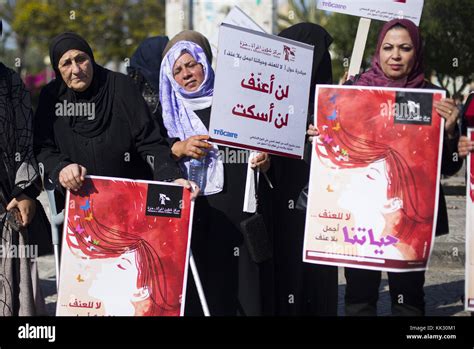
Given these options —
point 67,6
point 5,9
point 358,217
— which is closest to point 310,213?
point 358,217

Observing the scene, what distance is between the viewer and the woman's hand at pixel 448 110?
3820 millimetres

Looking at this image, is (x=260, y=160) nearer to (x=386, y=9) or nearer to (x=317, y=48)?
(x=317, y=48)

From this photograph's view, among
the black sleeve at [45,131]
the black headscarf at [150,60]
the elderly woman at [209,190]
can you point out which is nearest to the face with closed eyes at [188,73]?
the elderly woman at [209,190]

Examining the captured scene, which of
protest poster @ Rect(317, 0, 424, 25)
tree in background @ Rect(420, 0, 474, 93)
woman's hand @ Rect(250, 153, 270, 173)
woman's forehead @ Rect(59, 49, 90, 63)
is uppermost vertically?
tree in background @ Rect(420, 0, 474, 93)

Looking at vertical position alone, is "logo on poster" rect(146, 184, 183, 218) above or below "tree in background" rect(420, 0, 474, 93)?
below

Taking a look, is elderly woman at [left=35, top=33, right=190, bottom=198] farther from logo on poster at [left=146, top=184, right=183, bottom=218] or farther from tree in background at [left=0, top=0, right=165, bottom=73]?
tree in background at [left=0, top=0, right=165, bottom=73]

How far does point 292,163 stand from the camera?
4.84 metres

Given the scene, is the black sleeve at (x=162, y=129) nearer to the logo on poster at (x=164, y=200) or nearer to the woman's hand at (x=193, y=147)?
the woman's hand at (x=193, y=147)

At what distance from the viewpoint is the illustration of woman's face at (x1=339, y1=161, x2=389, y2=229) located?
4031 mm

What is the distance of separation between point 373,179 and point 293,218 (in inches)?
36.2

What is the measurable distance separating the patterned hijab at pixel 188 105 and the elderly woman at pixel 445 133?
24.6 inches

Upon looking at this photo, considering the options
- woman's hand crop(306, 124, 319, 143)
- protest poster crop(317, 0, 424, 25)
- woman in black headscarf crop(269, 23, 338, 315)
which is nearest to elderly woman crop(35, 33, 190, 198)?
woman's hand crop(306, 124, 319, 143)

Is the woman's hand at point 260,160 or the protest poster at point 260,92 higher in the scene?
the protest poster at point 260,92

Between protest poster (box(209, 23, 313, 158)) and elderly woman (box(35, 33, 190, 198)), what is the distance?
0.44 m
